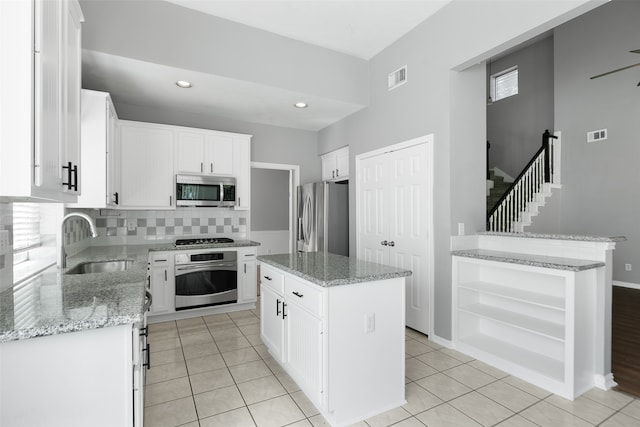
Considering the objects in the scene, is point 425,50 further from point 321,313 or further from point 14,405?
point 14,405

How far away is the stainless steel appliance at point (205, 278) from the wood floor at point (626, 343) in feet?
12.6

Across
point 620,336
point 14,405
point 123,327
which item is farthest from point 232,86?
point 620,336

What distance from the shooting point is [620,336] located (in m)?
3.34

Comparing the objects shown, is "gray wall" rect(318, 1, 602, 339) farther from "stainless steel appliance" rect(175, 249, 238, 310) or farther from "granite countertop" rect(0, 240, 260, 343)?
"granite countertop" rect(0, 240, 260, 343)

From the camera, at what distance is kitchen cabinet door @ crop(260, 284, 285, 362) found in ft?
8.50

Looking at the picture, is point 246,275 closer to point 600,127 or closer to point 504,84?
point 600,127

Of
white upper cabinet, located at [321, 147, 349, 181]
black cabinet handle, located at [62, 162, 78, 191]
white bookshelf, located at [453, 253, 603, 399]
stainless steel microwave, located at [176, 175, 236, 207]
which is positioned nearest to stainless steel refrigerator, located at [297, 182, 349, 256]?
white upper cabinet, located at [321, 147, 349, 181]

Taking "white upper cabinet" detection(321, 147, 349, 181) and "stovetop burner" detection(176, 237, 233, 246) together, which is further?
"white upper cabinet" detection(321, 147, 349, 181)

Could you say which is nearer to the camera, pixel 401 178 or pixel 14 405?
pixel 14 405

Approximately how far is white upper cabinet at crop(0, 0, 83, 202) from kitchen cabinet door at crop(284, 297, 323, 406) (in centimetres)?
155

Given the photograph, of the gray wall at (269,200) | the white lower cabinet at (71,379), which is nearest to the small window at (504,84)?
the gray wall at (269,200)

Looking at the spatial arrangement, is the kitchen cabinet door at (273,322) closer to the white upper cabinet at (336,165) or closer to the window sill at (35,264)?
the window sill at (35,264)

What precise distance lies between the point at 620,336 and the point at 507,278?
148cm

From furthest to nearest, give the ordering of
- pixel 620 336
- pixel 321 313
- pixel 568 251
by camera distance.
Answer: pixel 620 336 < pixel 568 251 < pixel 321 313
